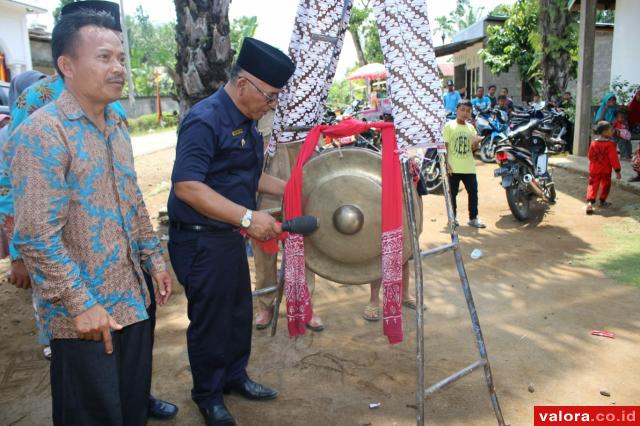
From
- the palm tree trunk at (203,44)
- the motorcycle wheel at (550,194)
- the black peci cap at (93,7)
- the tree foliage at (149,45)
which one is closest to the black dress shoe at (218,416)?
the black peci cap at (93,7)

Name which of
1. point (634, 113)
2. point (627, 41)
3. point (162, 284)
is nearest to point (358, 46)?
point (627, 41)

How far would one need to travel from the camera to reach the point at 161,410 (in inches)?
116

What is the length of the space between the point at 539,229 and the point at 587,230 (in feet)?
1.86

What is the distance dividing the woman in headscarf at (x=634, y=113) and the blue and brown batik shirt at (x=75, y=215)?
421 inches

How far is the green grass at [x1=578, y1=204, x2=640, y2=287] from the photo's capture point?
16.6 feet

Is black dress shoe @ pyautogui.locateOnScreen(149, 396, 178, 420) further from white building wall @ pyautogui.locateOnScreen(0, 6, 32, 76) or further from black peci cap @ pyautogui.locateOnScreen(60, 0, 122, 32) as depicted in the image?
white building wall @ pyautogui.locateOnScreen(0, 6, 32, 76)

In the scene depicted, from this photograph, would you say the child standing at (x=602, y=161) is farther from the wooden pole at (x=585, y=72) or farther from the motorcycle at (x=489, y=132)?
the motorcycle at (x=489, y=132)

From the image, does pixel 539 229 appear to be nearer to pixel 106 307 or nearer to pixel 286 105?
pixel 286 105

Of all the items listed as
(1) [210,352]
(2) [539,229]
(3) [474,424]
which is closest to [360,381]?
(3) [474,424]

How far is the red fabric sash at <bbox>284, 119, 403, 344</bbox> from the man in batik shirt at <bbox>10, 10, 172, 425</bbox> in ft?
3.54

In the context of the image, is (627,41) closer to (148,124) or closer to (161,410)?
(161,410)

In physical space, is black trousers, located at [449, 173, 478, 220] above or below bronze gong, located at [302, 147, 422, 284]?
below

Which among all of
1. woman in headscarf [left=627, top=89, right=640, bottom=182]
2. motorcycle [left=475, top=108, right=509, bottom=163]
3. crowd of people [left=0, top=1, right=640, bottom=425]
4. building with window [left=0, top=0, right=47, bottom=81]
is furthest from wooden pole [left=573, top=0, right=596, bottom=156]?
building with window [left=0, top=0, right=47, bottom=81]

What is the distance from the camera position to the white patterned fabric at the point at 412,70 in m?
2.53
